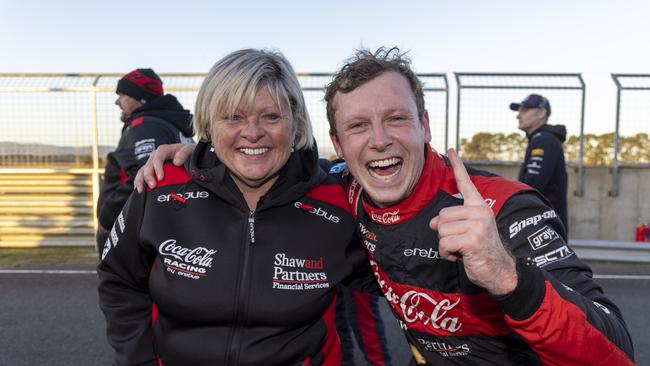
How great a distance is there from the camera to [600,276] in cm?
623

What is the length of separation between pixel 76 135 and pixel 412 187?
7.91 meters

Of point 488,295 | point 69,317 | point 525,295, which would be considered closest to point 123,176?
point 69,317

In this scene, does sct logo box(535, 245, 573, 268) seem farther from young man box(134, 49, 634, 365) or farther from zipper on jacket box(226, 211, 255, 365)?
zipper on jacket box(226, 211, 255, 365)

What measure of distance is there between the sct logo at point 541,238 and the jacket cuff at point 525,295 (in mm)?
281

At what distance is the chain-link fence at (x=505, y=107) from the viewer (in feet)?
27.0

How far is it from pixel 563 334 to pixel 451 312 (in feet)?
1.79

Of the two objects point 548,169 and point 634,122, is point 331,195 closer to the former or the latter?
point 548,169

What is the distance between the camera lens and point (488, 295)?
1.78 metres

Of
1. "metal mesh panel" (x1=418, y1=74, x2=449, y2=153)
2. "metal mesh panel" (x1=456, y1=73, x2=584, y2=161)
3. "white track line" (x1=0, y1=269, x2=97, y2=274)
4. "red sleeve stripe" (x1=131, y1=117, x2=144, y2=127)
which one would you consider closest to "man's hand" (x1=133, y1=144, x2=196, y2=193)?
"red sleeve stripe" (x1=131, y1=117, x2=144, y2=127)

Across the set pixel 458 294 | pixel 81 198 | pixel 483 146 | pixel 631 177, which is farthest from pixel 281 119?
pixel 631 177

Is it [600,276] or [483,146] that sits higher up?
[483,146]

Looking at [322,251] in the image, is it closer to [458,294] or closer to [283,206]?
[283,206]

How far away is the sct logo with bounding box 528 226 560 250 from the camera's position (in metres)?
1.56

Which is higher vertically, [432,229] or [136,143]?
[136,143]
